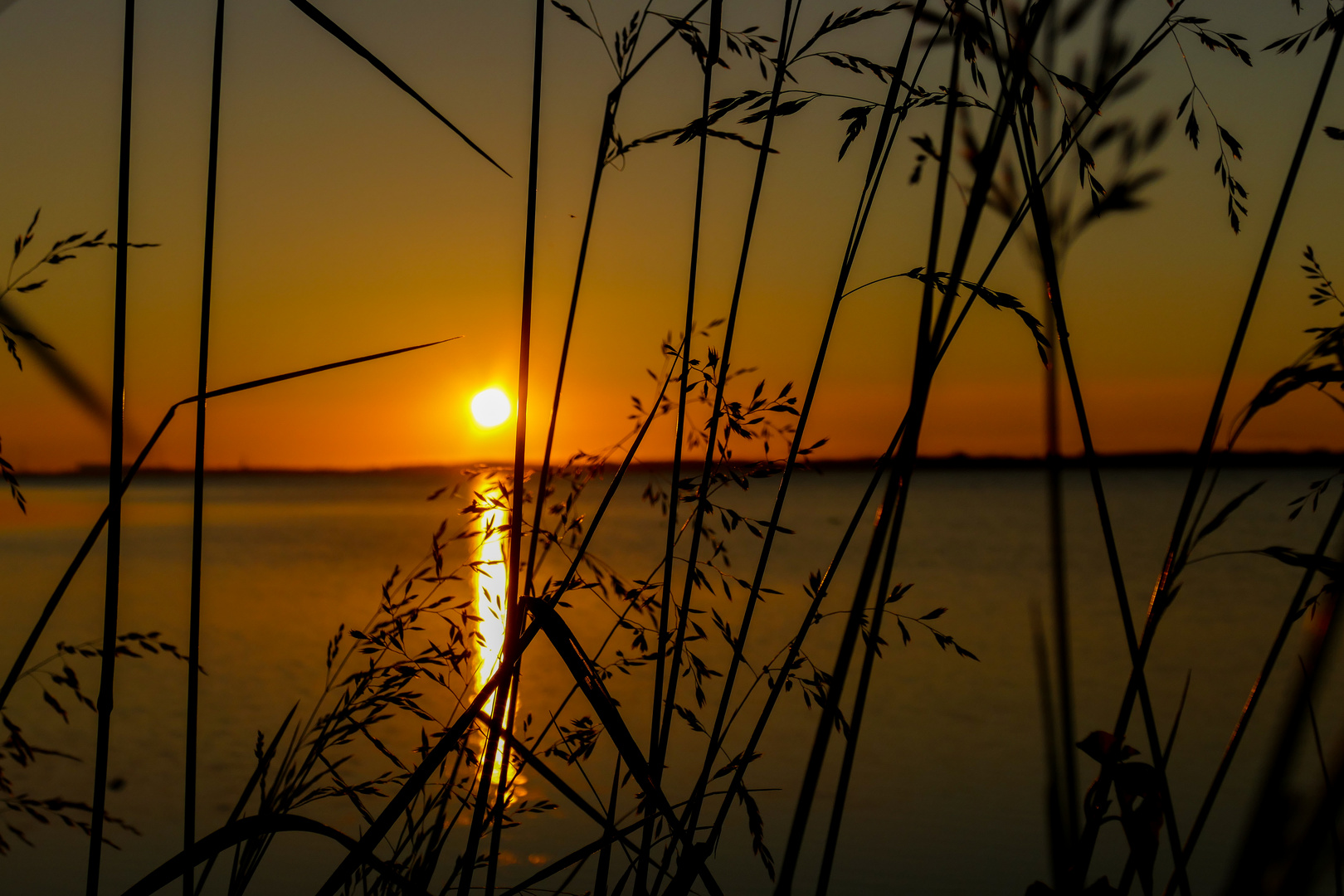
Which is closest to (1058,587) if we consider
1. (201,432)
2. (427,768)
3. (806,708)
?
(427,768)

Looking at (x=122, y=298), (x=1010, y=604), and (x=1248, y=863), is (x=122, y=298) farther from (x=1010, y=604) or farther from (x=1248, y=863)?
(x=1010, y=604)

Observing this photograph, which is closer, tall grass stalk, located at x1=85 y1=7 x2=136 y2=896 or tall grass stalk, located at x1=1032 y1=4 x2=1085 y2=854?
tall grass stalk, located at x1=1032 y1=4 x2=1085 y2=854

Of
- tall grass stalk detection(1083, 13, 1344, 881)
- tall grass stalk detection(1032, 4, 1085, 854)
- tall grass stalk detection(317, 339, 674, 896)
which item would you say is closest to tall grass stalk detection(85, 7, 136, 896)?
tall grass stalk detection(317, 339, 674, 896)

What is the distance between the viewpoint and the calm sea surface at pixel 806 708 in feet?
13.5

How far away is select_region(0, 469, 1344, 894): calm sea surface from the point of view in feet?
13.5

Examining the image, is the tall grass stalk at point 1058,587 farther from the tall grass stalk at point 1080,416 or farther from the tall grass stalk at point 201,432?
the tall grass stalk at point 201,432

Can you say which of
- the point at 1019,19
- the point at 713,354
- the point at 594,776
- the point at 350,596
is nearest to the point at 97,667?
the point at 594,776

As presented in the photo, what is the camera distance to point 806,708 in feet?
21.6

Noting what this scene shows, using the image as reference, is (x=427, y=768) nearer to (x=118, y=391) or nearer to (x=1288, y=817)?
(x=118, y=391)

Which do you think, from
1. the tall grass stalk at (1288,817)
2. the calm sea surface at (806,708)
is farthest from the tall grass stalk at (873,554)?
the calm sea surface at (806,708)

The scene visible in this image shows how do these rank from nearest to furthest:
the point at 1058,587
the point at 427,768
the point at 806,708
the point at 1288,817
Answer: the point at 1288,817
the point at 1058,587
the point at 427,768
the point at 806,708

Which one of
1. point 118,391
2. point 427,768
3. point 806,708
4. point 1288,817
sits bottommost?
point 806,708

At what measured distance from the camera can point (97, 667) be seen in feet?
19.6

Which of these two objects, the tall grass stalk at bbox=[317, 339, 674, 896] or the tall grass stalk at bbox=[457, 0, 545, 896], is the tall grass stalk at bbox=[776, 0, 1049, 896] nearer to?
the tall grass stalk at bbox=[317, 339, 674, 896]
